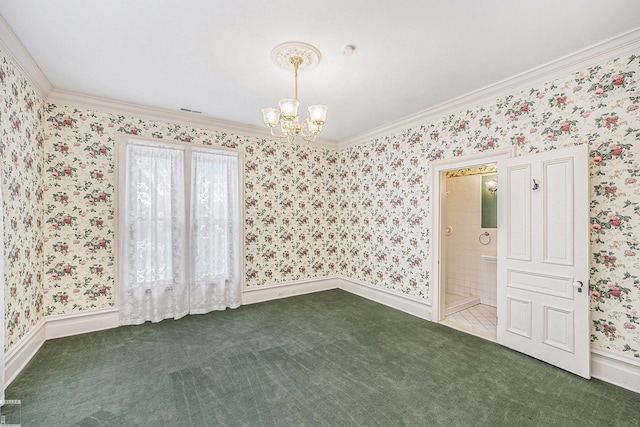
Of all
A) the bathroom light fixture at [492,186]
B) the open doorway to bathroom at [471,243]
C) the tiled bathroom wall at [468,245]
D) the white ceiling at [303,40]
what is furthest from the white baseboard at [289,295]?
the white ceiling at [303,40]

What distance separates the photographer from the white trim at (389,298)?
4.03 metres

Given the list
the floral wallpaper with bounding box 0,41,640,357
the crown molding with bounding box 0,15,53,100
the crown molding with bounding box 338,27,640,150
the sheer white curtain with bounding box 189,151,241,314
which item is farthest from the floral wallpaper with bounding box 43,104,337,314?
the crown molding with bounding box 338,27,640,150

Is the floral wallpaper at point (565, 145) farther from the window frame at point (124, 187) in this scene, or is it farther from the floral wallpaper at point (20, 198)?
the floral wallpaper at point (20, 198)

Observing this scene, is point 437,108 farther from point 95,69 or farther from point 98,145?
point 98,145

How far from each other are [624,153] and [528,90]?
3.49ft

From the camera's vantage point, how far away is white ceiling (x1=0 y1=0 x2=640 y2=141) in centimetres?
201

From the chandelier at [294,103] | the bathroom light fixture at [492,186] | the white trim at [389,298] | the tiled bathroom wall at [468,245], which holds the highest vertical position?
the chandelier at [294,103]

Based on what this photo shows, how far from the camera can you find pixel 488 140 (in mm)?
3342

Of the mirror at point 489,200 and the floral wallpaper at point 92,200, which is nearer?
the floral wallpaper at point 92,200

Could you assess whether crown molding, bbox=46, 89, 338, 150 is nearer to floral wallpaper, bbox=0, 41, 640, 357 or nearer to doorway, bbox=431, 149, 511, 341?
floral wallpaper, bbox=0, 41, 640, 357

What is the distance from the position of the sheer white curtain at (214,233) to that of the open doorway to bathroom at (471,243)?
330 centimetres

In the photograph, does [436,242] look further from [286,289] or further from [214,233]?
[214,233]

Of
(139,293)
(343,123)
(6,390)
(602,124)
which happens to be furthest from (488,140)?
(6,390)

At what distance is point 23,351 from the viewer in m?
2.66
